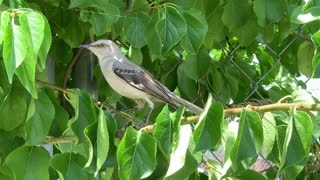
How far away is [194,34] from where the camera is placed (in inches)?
60.5

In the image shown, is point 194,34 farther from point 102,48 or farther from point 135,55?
point 102,48

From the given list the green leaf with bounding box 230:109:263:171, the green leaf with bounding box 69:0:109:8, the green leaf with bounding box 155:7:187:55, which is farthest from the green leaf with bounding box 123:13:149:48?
the green leaf with bounding box 230:109:263:171

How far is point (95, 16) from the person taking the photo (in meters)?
1.67

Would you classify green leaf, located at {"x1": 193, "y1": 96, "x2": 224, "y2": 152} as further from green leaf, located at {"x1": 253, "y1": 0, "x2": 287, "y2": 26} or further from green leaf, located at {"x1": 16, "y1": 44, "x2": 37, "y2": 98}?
green leaf, located at {"x1": 253, "y1": 0, "x2": 287, "y2": 26}

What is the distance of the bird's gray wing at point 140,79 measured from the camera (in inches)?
74.0

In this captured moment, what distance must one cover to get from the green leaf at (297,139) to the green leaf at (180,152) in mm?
164

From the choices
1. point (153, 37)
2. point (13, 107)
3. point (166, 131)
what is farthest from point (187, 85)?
point (166, 131)

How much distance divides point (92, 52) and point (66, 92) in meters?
0.73

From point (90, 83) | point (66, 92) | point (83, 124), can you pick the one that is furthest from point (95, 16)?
point (90, 83)

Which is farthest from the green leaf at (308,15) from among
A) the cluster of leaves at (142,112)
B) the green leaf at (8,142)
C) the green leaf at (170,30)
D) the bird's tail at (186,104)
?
the green leaf at (8,142)

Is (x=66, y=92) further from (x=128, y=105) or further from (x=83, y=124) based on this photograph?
(x=128, y=105)

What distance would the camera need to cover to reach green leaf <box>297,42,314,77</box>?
2176mm

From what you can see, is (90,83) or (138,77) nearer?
(138,77)

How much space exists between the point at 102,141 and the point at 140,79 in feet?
2.38
